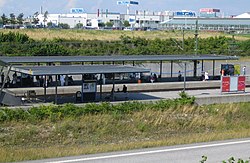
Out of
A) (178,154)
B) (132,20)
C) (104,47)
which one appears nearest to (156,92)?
(178,154)

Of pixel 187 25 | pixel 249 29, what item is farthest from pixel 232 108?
pixel 187 25

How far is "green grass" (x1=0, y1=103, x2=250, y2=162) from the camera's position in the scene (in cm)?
2133

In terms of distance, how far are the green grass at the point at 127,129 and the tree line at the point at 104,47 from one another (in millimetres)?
31919

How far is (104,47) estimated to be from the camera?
72062mm

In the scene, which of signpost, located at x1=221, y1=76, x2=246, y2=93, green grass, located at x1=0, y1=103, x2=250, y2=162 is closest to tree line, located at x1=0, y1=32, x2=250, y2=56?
signpost, located at x1=221, y1=76, x2=246, y2=93

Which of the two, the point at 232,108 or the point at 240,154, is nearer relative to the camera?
the point at 240,154

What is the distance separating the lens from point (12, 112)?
2519 cm

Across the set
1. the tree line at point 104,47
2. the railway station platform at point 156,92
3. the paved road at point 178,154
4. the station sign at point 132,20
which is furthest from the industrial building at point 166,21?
the paved road at point 178,154

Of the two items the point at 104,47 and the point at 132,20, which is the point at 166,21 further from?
the point at 104,47

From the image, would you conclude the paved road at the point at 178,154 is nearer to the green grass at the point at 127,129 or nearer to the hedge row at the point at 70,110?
the green grass at the point at 127,129

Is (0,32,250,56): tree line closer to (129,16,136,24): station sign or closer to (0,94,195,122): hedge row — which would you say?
(0,94,195,122): hedge row

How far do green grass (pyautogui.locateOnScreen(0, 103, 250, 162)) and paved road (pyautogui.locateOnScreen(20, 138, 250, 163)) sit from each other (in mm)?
967

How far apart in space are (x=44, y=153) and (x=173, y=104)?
1509 centimetres

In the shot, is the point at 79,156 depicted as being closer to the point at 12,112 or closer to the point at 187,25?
the point at 12,112
